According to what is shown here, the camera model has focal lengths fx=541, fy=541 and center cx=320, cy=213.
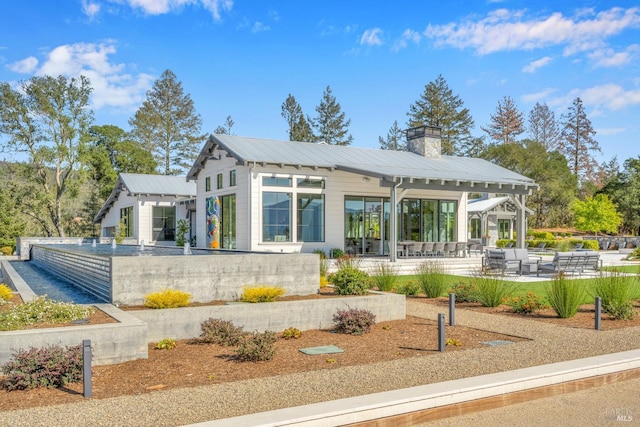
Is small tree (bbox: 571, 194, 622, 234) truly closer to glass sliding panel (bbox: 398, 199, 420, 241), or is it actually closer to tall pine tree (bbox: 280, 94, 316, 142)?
glass sliding panel (bbox: 398, 199, 420, 241)

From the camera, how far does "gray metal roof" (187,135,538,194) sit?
19859 millimetres

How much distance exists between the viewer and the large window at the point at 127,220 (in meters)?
31.3

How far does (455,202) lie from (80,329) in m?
21.2

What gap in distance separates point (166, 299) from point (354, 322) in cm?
286

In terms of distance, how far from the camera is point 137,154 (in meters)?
45.7

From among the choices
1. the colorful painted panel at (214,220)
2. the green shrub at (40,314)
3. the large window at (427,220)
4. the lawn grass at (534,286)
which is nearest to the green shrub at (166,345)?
the green shrub at (40,314)

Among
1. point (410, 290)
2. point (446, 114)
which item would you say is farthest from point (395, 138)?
point (410, 290)

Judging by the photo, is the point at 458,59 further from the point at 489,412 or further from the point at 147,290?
the point at 489,412

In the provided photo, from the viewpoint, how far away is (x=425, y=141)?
27.4 meters

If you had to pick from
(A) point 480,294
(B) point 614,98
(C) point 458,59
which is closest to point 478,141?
(B) point 614,98

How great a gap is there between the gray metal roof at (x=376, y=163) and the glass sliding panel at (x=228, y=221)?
218 centimetres

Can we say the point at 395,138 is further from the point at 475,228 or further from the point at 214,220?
the point at 214,220

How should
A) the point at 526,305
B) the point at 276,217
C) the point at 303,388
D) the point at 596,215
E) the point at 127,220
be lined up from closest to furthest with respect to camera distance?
the point at 303,388, the point at 526,305, the point at 276,217, the point at 127,220, the point at 596,215

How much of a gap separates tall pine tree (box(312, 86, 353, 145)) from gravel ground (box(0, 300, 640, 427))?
4570cm
